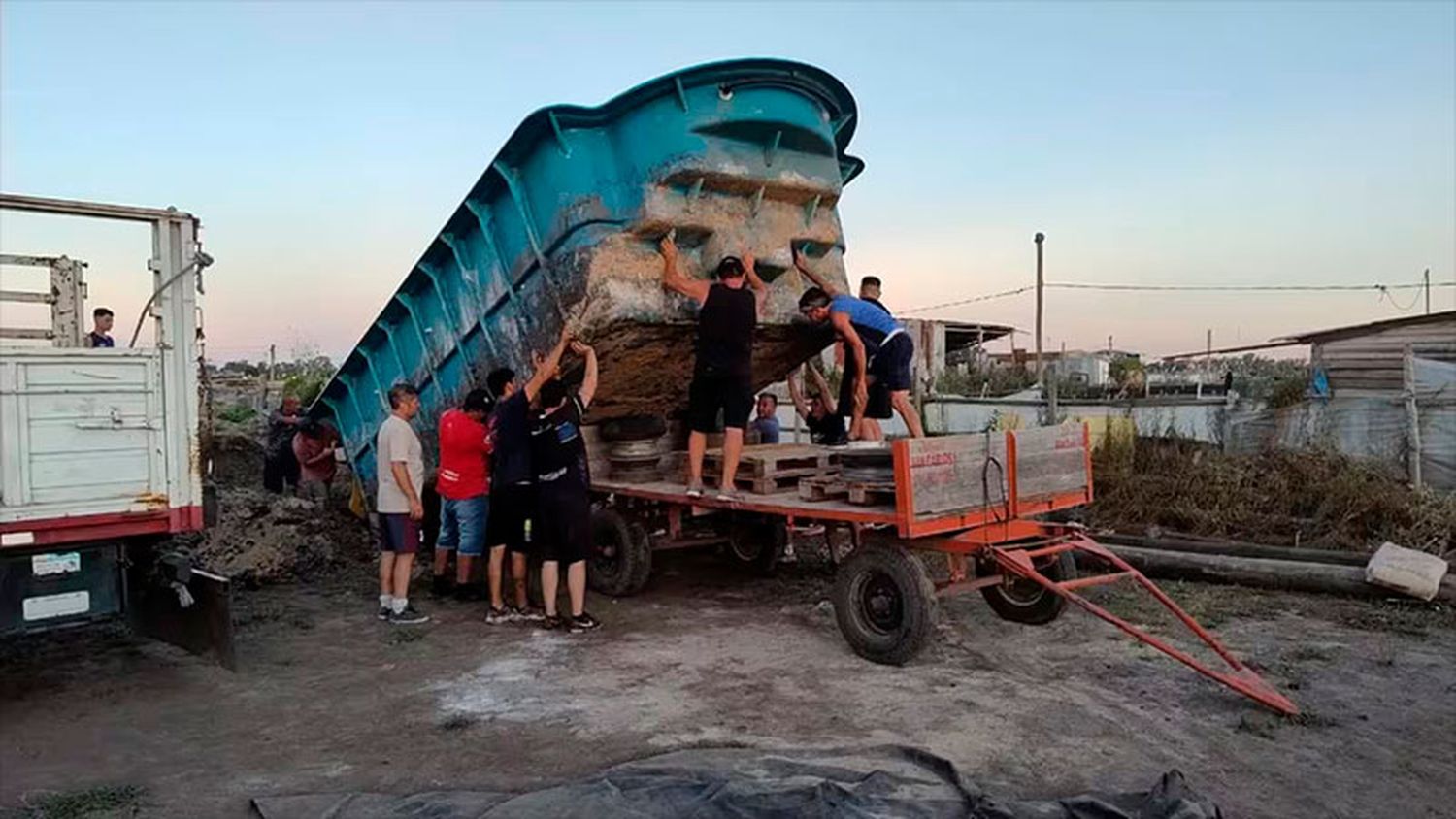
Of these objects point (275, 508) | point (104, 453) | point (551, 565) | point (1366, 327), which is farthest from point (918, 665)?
point (1366, 327)

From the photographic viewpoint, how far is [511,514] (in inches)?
282

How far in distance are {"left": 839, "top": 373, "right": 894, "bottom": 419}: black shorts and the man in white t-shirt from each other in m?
3.18

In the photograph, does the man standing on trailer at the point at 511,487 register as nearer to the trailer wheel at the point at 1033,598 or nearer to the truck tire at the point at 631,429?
the truck tire at the point at 631,429

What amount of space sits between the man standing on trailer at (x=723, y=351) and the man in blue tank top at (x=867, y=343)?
531 mm

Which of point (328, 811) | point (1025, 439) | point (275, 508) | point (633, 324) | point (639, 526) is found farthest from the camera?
point (275, 508)

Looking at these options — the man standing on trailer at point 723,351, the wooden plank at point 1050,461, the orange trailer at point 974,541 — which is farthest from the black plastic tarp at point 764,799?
the man standing on trailer at point 723,351

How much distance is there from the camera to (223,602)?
5.57 metres

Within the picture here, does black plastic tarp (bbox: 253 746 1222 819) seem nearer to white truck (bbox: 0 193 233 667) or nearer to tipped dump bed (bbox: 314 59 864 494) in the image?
white truck (bbox: 0 193 233 667)

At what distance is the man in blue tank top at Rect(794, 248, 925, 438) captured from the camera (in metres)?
6.97

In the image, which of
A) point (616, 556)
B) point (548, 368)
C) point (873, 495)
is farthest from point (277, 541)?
point (873, 495)

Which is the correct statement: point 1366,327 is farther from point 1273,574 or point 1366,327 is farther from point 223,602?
point 223,602

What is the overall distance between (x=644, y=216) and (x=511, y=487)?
87.1 inches

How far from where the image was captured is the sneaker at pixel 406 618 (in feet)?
23.2

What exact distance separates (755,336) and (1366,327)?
11.2 metres
